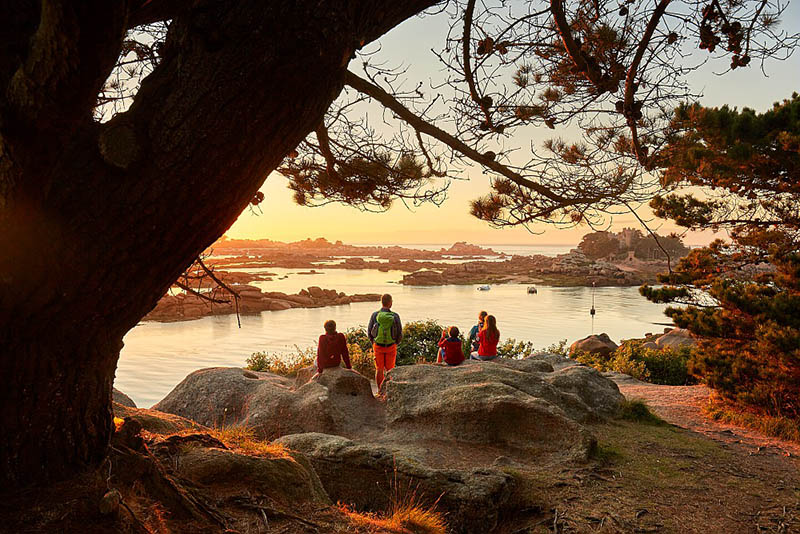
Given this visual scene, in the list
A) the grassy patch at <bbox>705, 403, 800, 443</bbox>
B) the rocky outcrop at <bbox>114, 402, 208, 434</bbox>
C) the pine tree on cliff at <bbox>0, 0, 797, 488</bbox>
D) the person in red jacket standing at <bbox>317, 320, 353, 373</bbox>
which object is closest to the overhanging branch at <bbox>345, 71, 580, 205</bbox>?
the pine tree on cliff at <bbox>0, 0, 797, 488</bbox>

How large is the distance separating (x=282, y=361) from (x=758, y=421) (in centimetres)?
1077

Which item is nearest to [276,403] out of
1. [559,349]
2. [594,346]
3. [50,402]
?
[50,402]

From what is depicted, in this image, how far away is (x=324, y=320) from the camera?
67.1 ft

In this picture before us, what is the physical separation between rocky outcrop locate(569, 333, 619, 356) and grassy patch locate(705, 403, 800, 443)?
6358 mm

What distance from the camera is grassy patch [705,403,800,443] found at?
24.1 ft

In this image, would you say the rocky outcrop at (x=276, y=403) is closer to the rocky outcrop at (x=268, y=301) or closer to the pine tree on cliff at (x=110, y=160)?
the pine tree on cliff at (x=110, y=160)

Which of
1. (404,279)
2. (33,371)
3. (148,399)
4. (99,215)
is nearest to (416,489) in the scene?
(33,371)

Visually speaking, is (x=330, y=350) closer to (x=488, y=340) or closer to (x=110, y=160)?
(x=488, y=340)

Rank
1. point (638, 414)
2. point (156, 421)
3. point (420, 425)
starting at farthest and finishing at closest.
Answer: point (638, 414) < point (420, 425) < point (156, 421)

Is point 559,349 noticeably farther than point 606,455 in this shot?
Yes

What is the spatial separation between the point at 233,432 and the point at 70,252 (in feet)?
11.3

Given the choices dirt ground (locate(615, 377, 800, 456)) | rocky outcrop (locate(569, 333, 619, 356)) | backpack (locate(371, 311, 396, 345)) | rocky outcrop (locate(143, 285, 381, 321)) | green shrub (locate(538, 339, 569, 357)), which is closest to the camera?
dirt ground (locate(615, 377, 800, 456))

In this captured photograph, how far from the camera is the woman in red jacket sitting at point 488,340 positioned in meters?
9.43

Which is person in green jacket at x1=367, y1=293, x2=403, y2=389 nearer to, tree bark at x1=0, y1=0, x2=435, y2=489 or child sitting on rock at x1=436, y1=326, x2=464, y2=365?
child sitting on rock at x1=436, y1=326, x2=464, y2=365
